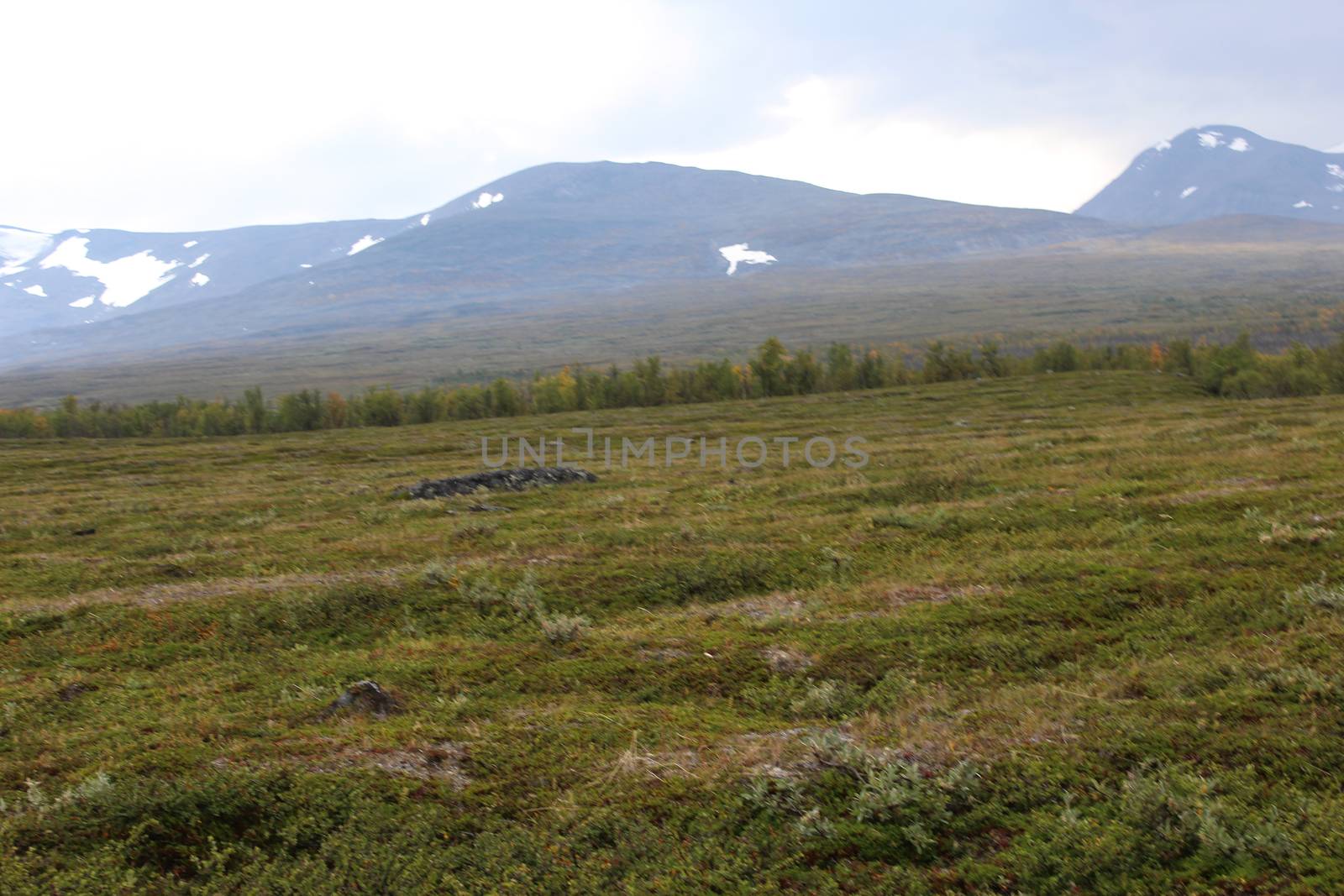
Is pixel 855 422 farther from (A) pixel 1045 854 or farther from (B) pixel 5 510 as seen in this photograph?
(A) pixel 1045 854

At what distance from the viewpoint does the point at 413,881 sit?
6.41 metres

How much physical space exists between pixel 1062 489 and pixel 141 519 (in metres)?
25.7

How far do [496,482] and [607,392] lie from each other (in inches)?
2518

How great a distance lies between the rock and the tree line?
3087 inches

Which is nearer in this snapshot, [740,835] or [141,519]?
[740,835]

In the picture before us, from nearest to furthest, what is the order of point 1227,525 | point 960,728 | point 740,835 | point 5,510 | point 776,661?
point 740,835, point 960,728, point 776,661, point 1227,525, point 5,510

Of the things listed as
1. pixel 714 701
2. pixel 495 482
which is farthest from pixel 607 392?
pixel 714 701

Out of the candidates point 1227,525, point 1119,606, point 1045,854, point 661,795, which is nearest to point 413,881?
point 661,795

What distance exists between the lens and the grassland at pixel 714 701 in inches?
254

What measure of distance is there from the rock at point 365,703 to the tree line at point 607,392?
78.4 metres

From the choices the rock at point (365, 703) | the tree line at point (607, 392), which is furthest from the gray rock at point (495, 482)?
the tree line at point (607, 392)

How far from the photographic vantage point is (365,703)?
30.8 ft

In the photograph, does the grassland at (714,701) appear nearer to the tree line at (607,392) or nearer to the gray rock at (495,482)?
the gray rock at (495,482)

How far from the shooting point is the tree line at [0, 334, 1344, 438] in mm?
82062
